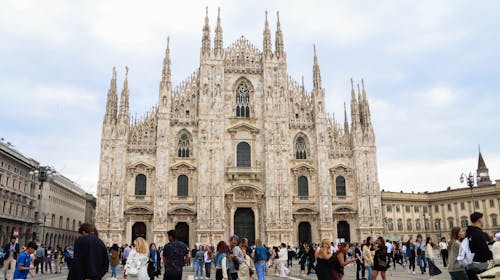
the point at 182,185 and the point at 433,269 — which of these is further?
the point at 182,185

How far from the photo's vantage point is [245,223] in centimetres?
4028

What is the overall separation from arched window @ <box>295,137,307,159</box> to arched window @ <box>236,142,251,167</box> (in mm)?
4563

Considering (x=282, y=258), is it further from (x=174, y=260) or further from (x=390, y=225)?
(x=390, y=225)

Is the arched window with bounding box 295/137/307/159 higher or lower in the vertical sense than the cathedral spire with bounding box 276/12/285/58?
lower

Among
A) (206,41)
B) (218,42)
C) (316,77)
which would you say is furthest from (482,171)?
(206,41)

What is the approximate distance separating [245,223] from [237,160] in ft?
18.8

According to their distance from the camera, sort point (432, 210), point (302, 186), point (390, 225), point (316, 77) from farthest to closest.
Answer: point (432, 210) → point (390, 225) → point (316, 77) → point (302, 186)

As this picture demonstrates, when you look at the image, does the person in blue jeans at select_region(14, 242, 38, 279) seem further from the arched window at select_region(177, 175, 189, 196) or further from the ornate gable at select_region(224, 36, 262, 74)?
the ornate gable at select_region(224, 36, 262, 74)

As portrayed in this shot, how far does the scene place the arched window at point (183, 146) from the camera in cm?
4025

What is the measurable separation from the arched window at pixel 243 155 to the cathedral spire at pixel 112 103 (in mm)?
11366

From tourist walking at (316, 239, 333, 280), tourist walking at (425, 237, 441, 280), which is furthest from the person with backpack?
tourist walking at (425, 237, 441, 280)

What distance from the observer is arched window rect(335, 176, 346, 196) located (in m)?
41.6

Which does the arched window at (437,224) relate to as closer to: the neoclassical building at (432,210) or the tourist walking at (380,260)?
the neoclassical building at (432,210)

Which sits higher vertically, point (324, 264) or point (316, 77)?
point (316, 77)
